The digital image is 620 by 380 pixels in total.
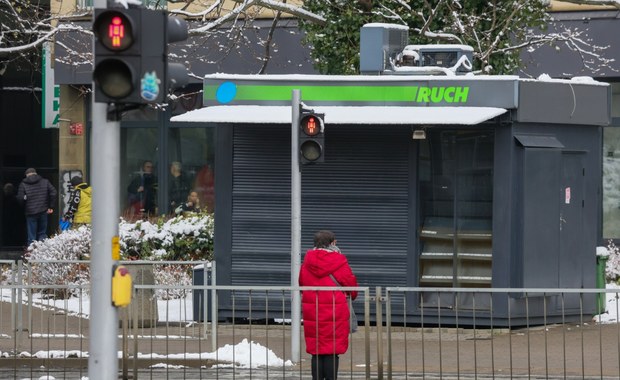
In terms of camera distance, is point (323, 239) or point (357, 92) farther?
point (357, 92)

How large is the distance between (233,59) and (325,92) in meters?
9.45

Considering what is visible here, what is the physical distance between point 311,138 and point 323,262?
8.58 feet

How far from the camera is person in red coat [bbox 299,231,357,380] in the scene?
41.6 ft

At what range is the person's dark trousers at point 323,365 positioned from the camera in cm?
1276

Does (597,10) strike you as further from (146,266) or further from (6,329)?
(6,329)

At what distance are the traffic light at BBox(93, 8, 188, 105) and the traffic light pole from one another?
245 millimetres

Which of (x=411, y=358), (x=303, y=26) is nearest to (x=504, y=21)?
(x=303, y=26)

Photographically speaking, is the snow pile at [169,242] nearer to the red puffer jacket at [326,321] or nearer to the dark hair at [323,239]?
the dark hair at [323,239]

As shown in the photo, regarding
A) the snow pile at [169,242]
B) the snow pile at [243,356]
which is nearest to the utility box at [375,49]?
the snow pile at [169,242]

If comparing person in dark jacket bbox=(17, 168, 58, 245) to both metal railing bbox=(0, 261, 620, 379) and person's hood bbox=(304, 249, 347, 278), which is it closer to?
metal railing bbox=(0, 261, 620, 379)

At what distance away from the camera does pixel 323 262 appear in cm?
1291

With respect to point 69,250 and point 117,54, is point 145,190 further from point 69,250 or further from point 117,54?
point 117,54

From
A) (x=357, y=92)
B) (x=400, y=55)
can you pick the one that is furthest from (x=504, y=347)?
(x=400, y=55)

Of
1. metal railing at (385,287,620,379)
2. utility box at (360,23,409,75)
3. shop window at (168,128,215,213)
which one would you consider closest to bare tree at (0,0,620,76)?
utility box at (360,23,409,75)
